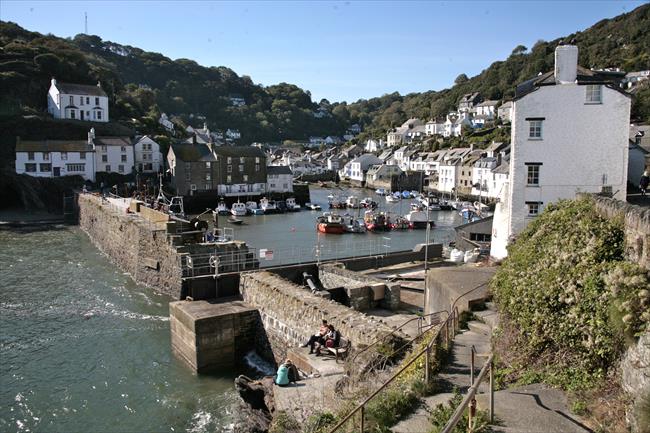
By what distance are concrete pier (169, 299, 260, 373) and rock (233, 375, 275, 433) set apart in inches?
140

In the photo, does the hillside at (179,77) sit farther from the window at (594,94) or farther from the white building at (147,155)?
the white building at (147,155)

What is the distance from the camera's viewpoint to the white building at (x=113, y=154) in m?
69.3

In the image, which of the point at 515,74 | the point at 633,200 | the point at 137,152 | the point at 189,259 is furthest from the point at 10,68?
the point at 515,74

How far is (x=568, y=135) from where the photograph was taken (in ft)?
63.0

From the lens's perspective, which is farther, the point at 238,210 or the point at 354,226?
the point at 238,210

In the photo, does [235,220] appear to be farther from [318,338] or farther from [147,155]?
[318,338]

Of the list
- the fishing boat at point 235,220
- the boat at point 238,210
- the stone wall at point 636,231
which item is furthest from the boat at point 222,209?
the stone wall at point 636,231

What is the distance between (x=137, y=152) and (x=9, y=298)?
52399 millimetres

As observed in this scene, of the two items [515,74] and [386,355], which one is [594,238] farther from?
[515,74]

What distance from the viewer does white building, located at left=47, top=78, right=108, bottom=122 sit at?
80.1m

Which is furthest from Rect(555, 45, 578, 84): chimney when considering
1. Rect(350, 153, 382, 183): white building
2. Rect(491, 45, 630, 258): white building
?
Rect(350, 153, 382, 183): white building

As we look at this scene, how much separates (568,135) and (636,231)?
1244 cm

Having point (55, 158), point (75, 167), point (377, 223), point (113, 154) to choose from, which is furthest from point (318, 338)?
point (113, 154)

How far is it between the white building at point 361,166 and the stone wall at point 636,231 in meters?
105
